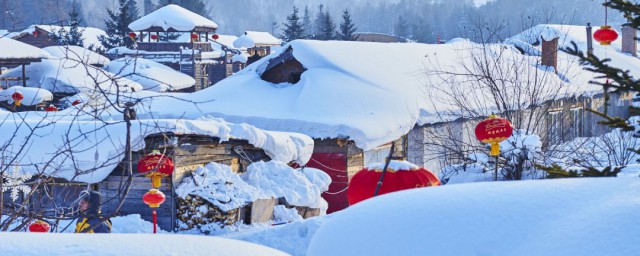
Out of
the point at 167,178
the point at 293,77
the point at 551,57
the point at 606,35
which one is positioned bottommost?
the point at 167,178

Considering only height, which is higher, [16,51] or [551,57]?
[16,51]

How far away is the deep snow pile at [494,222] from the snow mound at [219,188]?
1182 centimetres

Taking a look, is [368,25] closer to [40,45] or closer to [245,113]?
[40,45]

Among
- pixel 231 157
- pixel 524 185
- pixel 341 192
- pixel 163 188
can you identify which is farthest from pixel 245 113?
pixel 524 185

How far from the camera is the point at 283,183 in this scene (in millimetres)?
16188

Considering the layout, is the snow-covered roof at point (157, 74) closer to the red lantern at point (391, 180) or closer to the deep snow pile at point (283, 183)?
the deep snow pile at point (283, 183)

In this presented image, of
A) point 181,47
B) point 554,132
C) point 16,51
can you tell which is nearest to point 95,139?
point 554,132

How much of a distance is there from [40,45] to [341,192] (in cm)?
3664

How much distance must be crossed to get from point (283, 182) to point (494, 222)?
1366 cm

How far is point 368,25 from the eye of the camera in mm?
138750

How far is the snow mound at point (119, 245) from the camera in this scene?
2.24m

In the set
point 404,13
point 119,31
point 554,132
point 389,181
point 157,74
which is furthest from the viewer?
point 404,13

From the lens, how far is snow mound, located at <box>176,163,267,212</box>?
47.8ft

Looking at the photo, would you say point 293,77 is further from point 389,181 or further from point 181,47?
point 181,47
